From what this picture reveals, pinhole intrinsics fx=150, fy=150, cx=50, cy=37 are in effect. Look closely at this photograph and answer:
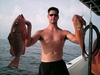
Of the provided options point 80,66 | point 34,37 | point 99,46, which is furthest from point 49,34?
point 80,66

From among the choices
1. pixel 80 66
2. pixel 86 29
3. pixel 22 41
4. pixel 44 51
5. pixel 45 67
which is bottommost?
pixel 80 66

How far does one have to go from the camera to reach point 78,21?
8.05 feet

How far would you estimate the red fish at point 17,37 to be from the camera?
→ 6.78 ft

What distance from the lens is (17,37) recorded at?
2.10m

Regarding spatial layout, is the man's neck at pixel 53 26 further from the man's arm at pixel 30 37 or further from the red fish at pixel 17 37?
the red fish at pixel 17 37

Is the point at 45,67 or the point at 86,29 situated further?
the point at 45,67

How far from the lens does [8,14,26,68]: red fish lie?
6.78 feet

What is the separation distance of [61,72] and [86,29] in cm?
103

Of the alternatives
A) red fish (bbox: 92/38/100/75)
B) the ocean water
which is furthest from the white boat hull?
the ocean water

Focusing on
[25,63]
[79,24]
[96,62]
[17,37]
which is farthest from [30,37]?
[25,63]

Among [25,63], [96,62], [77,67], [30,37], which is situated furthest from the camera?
[25,63]

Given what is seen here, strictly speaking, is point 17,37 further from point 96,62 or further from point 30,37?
point 96,62

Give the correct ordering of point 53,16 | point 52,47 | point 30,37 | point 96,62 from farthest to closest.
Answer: point 96,62 → point 52,47 → point 53,16 → point 30,37

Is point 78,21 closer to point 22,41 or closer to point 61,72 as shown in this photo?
point 22,41
